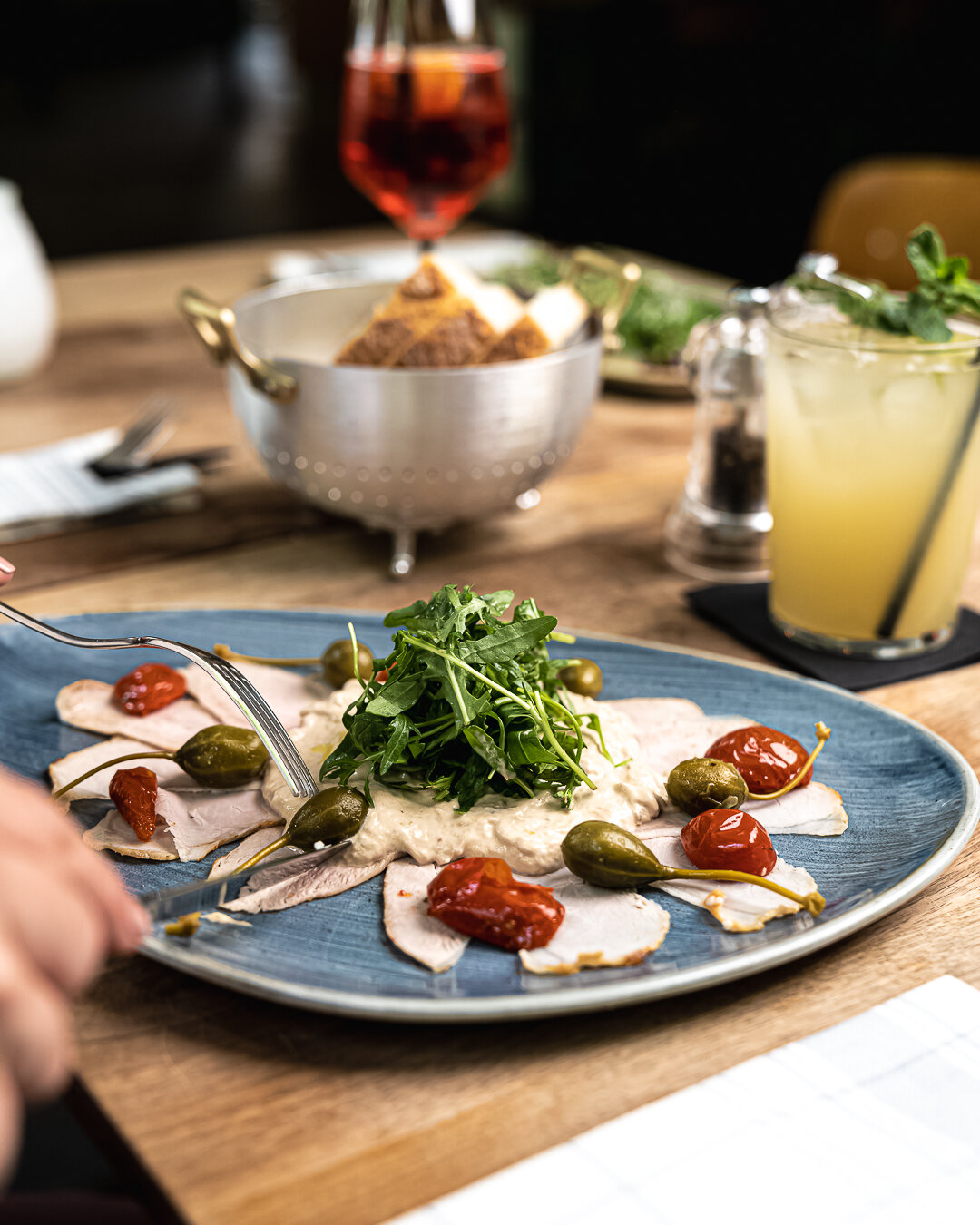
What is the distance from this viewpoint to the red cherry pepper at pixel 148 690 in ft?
3.26

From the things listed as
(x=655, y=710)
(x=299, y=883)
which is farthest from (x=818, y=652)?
(x=299, y=883)

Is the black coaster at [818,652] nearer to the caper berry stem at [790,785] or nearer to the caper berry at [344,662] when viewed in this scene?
the caper berry stem at [790,785]

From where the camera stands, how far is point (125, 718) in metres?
0.99

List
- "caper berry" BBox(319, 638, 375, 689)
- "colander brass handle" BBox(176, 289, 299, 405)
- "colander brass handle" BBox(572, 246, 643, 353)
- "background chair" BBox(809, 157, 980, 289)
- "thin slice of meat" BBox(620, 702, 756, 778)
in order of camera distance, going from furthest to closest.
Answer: "background chair" BBox(809, 157, 980, 289) → "colander brass handle" BBox(572, 246, 643, 353) → "colander brass handle" BBox(176, 289, 299, 405) → "caper berry" BBox(319, 638, 375, 689) → "thin slice of meat" BBox(620, 702, 756, 778)

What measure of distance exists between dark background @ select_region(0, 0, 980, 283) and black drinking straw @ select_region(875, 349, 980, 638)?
384 centimetres

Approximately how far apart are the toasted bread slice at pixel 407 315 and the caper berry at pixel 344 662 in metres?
0.38

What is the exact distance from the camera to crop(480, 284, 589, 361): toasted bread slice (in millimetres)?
1300

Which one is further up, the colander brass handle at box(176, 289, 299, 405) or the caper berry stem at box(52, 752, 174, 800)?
the colander brass handle at box(176, 289, 299, 405)

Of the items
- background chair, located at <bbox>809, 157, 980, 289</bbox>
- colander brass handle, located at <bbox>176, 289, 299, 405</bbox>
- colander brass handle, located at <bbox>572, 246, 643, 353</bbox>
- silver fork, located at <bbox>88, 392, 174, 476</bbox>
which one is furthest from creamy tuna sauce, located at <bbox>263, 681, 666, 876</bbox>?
background chair, located at <bbox>809, 157, 980, 289</bbox>

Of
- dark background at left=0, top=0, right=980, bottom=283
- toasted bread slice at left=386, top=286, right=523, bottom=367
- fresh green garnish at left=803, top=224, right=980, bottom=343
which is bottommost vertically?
dark background at left=0, top=0, right=980, bottom=283

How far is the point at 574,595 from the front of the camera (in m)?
1.33

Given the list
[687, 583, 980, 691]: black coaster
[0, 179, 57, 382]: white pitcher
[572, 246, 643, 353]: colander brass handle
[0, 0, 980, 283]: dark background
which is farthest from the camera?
[0, 0, 980, 283]: dark background

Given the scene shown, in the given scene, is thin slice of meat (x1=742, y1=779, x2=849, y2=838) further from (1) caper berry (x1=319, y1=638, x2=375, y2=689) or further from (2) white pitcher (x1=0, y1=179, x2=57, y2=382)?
(2) white pitcher (x1=0, y1=179, x2=57, y2=382)

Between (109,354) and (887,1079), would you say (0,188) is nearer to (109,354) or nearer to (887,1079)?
(109,354)
